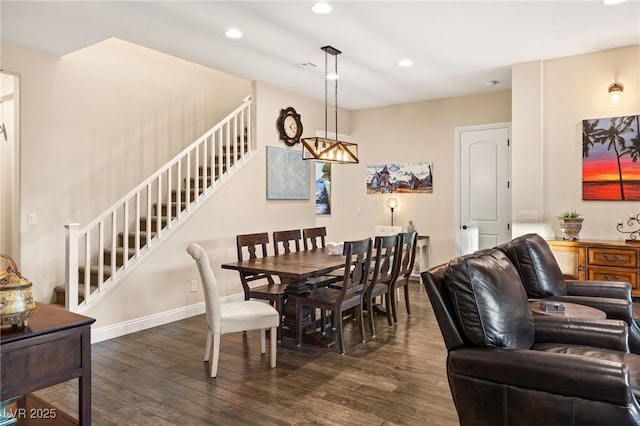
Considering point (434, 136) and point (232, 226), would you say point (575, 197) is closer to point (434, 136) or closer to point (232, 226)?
point (434, 136)

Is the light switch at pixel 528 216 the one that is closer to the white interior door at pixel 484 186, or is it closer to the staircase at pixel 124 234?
the white interior door at pixel 484 186

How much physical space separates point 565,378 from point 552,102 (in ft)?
13.5

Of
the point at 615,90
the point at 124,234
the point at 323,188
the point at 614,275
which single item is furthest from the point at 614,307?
the point at 323,188

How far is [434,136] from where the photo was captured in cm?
695

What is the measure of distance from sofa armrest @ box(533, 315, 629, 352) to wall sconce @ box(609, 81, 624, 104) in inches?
127

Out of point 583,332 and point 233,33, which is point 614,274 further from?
point 233,33

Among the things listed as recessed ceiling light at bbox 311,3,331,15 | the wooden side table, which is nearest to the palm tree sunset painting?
recessed ceiling light at bbox 311,3,331,15

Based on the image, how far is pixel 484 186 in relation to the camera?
6.52 metres

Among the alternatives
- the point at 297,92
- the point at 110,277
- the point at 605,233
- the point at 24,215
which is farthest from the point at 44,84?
the point at 605,233

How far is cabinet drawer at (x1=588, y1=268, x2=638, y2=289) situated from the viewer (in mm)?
4191

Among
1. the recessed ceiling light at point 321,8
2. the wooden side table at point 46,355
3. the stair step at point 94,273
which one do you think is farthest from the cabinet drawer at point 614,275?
the stair step at point 94,273

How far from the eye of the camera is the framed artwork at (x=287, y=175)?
615cm

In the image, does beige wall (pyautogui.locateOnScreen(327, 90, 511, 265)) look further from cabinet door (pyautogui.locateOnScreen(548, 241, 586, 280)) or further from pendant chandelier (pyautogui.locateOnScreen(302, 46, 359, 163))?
pendant chandelier (pyautogui.locateOnScreen(302, 46, 359, 163))

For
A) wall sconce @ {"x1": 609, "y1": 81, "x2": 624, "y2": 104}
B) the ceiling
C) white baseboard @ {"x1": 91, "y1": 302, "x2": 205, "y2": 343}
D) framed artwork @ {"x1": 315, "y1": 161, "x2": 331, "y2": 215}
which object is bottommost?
white baseboard @ {"x1": 91, "y1": 302, "x2": 205, "y2": 343}
